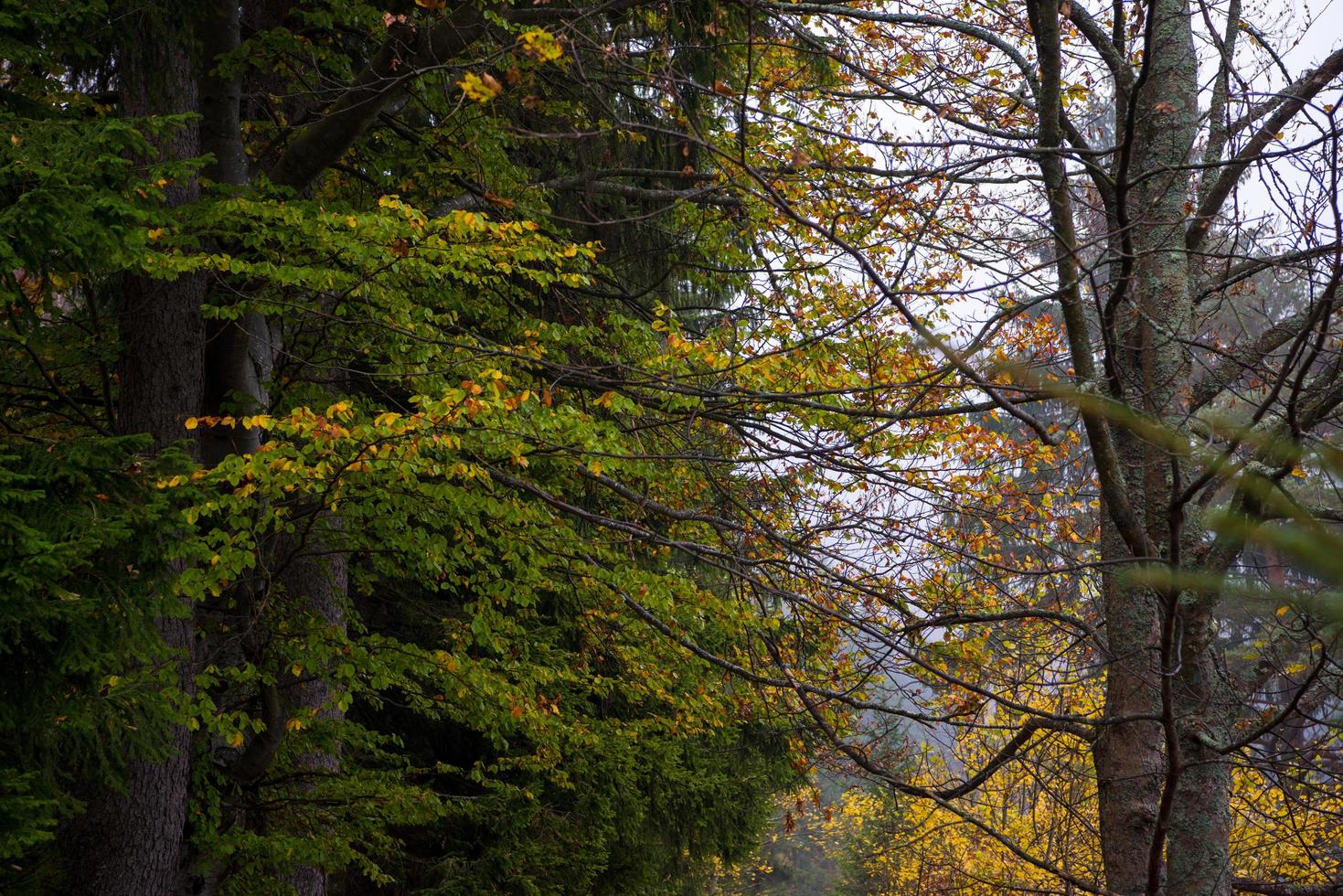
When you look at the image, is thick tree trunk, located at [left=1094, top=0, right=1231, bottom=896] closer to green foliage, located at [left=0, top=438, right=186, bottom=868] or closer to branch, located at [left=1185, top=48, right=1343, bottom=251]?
branch, located at [left=1185, top=48, right=1343, bottom=251]

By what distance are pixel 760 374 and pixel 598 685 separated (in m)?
3.73

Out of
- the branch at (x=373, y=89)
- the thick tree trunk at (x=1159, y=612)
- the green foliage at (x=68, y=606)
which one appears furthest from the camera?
the branch at (x=373, y=89)

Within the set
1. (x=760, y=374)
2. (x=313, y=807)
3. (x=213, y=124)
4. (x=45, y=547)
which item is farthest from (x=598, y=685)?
(x=45, y=547)

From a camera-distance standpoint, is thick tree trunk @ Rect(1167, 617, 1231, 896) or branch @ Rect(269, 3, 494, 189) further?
branch @ Rect(269, 3, 494, 189)

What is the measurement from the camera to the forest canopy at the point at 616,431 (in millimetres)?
3383

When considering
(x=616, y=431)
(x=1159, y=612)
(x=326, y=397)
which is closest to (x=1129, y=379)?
(x=1159, y=612)

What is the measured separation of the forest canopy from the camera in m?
3.38

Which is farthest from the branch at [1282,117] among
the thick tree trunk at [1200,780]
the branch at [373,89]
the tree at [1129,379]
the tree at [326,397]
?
the branch at [373,89]

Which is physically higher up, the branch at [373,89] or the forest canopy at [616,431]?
the branch at [373,89]

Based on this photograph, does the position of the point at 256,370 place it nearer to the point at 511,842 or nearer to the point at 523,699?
the point at 523,699

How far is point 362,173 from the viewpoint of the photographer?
7.49 meters

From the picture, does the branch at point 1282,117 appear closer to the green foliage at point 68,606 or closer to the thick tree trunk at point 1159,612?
the thick tree trunk at point 1159,612

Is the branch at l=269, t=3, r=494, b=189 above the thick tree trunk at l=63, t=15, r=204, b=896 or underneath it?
above

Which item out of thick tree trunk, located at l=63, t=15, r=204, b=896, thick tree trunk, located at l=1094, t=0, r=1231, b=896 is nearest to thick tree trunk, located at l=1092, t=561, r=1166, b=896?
thick tree trunk, located at l=1094, t=0, r=1231, b=896
